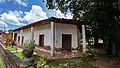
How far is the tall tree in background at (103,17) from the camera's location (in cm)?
1523

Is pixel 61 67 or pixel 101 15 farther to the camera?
pixel 101 15

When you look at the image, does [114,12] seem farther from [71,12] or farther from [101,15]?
[71,12]

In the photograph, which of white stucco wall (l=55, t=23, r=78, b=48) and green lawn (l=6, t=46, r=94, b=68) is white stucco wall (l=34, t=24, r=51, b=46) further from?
green lawn (l=6, t=46, r=94, b=68)

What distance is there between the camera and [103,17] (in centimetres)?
1539

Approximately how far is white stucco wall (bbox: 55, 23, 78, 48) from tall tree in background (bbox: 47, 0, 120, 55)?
5.49 ft

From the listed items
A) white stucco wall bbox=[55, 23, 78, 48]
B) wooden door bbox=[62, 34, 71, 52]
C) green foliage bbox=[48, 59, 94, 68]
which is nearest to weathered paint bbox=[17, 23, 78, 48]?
white stucco wall bbox=[55, 23, 78, 48]

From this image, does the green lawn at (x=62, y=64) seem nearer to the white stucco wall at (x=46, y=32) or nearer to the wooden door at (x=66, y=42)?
the wooden door at (x=66, y=42)

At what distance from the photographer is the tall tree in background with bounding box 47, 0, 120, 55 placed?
15.2 metres

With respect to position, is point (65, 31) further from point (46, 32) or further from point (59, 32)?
point (46, 32)

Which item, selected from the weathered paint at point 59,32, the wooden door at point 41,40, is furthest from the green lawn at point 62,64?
the wooden door at point 41,40

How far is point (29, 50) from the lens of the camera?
323 centimetres

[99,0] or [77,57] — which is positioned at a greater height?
[99,0]

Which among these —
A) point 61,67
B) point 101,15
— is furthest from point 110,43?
point 61,67

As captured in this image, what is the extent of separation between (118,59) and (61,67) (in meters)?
6.53
